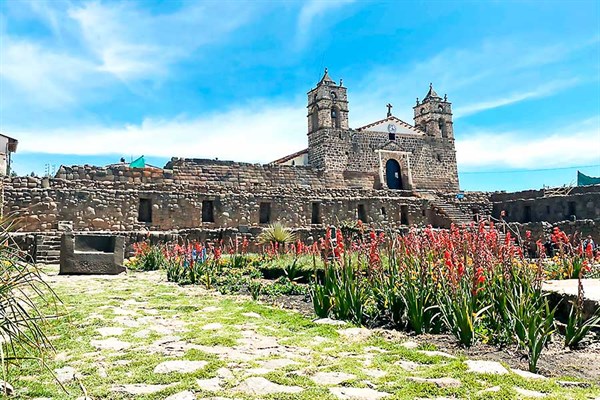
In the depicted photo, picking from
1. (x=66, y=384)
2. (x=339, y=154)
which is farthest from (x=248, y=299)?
(x=339, y=154)

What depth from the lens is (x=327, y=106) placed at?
34.5 m

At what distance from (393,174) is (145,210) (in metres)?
21.9

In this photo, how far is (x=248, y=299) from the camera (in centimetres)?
775

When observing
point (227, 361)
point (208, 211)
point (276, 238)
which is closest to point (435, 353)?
point (227, 361)

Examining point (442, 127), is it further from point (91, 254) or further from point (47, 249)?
point (91, 254)

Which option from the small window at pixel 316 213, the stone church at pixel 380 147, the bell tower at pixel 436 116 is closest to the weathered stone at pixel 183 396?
the small window at pixel 316 213

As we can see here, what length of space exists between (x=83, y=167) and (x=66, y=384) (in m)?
18.4

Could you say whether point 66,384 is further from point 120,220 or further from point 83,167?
point 83,167

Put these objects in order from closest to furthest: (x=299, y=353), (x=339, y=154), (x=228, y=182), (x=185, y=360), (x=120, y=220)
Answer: (x=185, y=360) → (x=299, y=353) → (x=120, y=220) → (x=228, y=182) → (x=339, y=154)

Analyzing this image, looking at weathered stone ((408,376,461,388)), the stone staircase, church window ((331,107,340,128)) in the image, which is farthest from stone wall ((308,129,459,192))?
weathered stone ((408,376,461,388))

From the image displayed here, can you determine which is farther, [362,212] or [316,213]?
A: [362,212]

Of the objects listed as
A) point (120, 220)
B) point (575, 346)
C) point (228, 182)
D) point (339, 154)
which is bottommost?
point (575, 346)

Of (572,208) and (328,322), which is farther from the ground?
(572,208)

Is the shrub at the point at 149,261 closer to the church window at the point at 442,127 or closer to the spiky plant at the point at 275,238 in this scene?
the spiky plant at the point at 275,238
